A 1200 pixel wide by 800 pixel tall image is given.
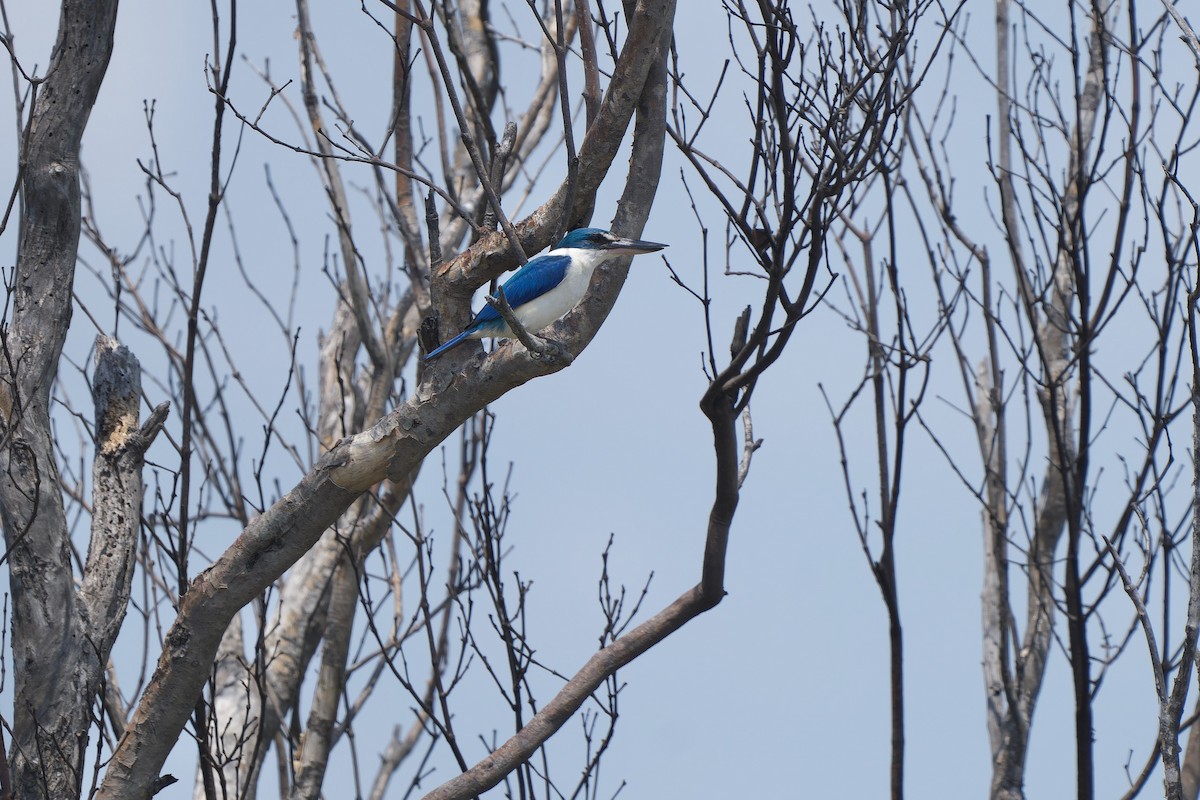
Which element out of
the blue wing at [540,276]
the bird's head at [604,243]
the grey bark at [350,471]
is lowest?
the grey bark at [350,471]

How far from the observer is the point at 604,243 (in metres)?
4.22

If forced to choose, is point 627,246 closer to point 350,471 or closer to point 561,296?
point 561,296

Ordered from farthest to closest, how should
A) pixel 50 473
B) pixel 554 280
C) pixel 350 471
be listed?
pixel 554 280 < pixel 50 473 < pixel 350 471

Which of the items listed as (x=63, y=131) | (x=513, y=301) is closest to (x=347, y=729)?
(x=513, y=301)

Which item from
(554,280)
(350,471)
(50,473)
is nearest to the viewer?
(350,471)

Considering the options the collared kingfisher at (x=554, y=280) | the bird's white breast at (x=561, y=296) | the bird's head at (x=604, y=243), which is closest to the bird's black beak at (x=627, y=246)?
the bird's head at (x=604, y=243)

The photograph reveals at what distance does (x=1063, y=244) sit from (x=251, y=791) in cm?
431

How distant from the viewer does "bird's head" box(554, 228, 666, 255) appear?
3850 millimetres

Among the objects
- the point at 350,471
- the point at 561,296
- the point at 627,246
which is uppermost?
the point at 561,296

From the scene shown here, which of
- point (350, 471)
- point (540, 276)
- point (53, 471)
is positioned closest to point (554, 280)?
point (540, 276)

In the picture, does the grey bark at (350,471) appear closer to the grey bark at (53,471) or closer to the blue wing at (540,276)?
the grey bark at (53,471)

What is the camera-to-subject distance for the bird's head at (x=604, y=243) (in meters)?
3.85

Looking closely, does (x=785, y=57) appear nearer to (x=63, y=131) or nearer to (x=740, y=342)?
(x=740, y=342)

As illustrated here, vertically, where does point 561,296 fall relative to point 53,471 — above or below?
above
